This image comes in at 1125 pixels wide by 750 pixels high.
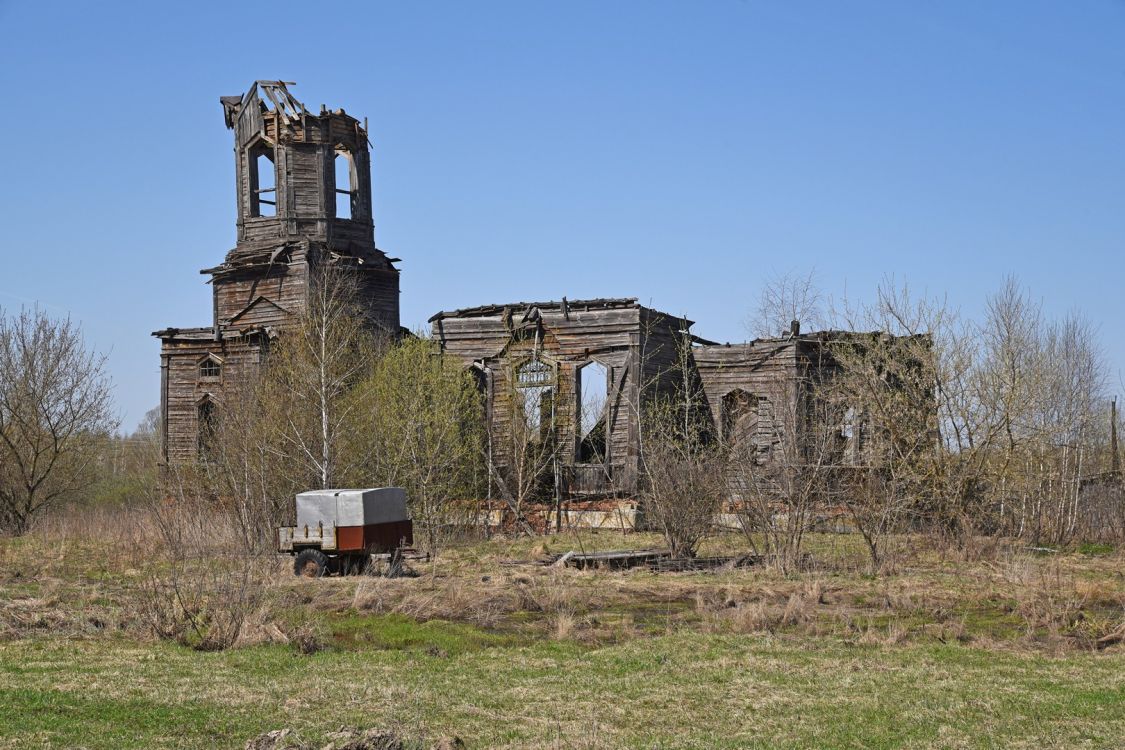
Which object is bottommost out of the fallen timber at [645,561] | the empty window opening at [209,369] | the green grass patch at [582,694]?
the green grass patch at [582,694]

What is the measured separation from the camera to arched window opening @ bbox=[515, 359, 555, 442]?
3356cm

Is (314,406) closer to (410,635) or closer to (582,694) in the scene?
(410,635)

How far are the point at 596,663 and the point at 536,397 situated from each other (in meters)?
21.5

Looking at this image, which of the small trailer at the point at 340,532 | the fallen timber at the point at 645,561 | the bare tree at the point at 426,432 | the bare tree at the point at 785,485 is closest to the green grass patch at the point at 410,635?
the small trailer at the point at 340,532

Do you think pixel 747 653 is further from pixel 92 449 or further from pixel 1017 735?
pixel 92 449

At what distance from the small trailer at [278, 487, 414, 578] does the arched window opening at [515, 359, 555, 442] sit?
12.5 m

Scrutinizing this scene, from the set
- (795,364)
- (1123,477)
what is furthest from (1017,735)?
(795,364)

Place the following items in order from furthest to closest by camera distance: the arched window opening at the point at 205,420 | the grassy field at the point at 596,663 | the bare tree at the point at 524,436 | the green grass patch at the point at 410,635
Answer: the arched window opening at the point at 205,420, the bare tree at the point at 524,436, the green grass patch at the point at 410,635, the grassy field at the point at 596,663

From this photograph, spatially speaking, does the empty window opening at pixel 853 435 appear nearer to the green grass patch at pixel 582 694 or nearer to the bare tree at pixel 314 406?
the bare tree at pixel 314 406

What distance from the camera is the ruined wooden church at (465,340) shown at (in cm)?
3334

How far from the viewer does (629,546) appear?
86.4 ft

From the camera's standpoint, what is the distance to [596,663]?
12461mm

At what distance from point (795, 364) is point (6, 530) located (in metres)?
23.0

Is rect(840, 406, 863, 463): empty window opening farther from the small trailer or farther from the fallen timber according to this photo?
the small trailer
